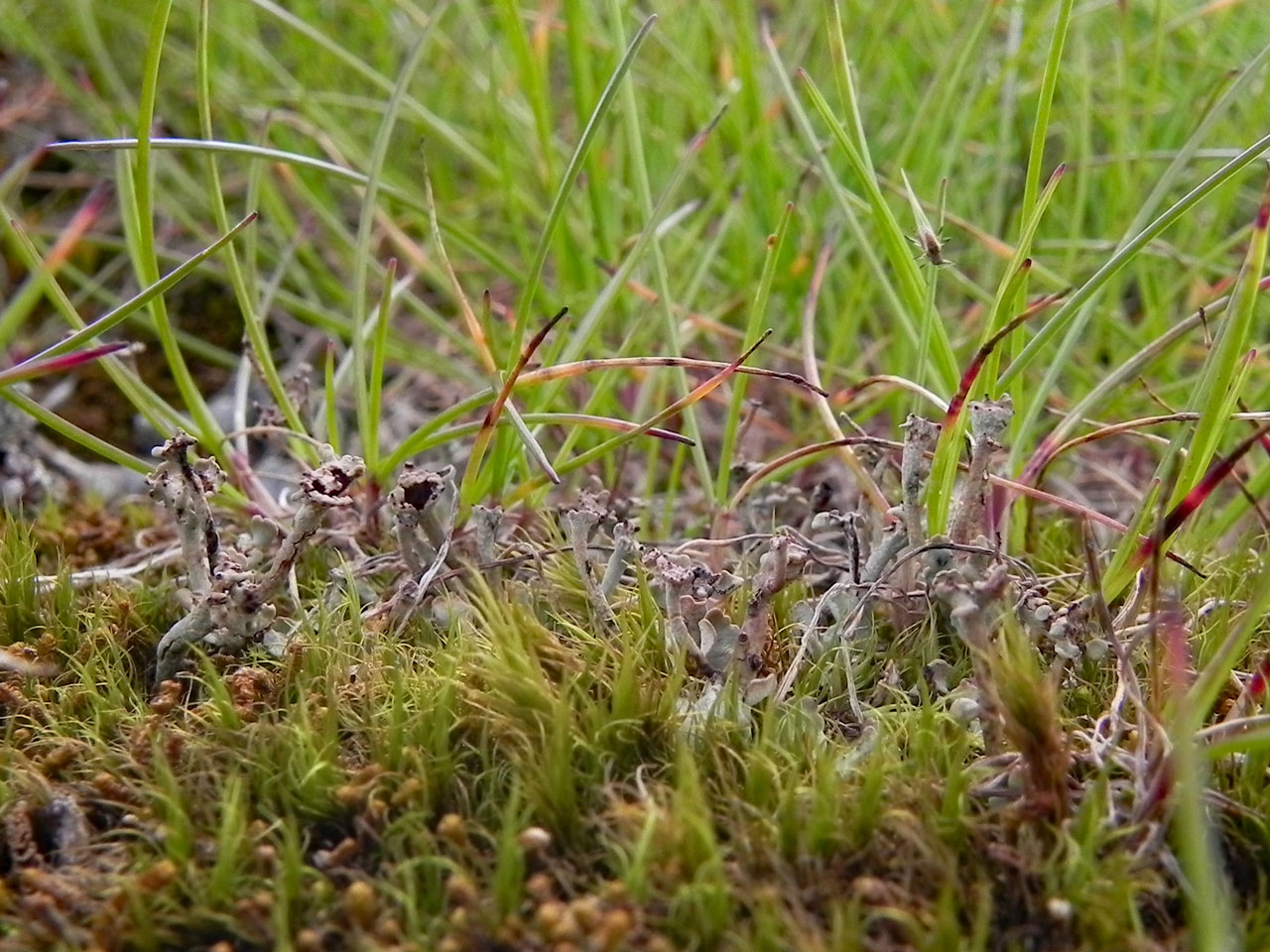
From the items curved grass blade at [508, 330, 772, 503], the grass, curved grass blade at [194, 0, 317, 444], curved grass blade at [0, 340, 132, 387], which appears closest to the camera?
the grass

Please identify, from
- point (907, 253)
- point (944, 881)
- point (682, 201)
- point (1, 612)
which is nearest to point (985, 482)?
point (907, 253)

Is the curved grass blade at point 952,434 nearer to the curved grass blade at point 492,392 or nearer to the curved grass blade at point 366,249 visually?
the curved grass blade at point 492,392

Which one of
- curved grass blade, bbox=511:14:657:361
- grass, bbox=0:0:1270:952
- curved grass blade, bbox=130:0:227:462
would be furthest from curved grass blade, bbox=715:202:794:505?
curved grass blade, bbox=130:0:227:462

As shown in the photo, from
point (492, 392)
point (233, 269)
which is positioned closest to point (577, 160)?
point (492, 392)

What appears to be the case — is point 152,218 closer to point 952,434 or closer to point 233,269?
point 233,269

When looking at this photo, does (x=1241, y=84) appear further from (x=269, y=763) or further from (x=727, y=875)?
(x=269, y=763)

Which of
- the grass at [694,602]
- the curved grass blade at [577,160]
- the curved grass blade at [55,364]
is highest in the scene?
the curved grass blade at [577,160]

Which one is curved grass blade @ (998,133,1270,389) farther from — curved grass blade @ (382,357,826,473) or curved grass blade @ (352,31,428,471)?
curved grass blade @ (352,31,428,471)

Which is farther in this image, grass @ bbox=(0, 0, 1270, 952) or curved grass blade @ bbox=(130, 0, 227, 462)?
curved grass blade @ bbox=(130, 0, 227, 462)

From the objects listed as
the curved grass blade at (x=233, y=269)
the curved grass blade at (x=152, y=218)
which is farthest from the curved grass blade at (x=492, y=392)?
the curved grass blade at (x=152, y=218)
